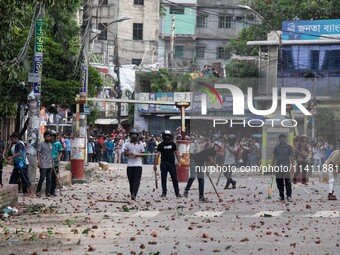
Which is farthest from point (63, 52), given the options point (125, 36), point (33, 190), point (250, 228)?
point (125, 36)

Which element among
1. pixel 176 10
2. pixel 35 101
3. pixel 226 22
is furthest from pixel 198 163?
pixel 226 22

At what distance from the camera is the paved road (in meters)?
13.6

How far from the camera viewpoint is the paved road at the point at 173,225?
13.6 metres

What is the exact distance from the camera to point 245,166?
31.1 m

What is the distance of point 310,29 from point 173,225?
1520 inches

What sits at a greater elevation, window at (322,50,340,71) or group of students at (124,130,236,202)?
window at (322,50,340,71)

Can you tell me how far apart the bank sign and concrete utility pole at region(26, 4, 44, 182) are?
29102 millimetres

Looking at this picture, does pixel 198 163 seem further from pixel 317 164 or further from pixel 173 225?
pixel 317 164

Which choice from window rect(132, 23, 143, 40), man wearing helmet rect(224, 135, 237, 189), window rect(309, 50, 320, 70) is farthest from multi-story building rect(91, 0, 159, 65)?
man wearing helmet rect(224, 135, 237, 189)

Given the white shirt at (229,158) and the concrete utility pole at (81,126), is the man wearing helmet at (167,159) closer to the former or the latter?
the white shirt at (229,158)

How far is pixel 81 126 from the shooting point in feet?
115

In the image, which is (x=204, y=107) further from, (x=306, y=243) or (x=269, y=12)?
(x=269, y=12)

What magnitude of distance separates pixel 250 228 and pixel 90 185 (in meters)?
15.0

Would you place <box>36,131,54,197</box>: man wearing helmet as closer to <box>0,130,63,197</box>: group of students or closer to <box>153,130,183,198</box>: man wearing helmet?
<box>0,130,63,197</box>: group of students
